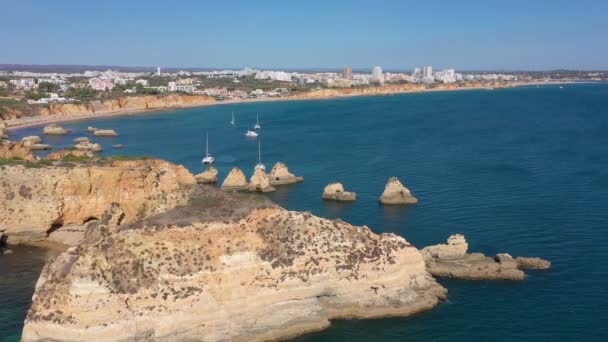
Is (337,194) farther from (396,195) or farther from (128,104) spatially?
(128,104)

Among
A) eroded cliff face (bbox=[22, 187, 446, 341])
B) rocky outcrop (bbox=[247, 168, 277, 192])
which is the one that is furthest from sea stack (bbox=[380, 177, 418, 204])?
eroded cliff face (bbox=[22, 187, 446, 341])

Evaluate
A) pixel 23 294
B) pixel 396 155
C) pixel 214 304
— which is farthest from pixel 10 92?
pixel 214 304

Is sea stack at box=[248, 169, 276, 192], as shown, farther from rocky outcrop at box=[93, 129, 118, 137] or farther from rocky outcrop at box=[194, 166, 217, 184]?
rocky outcrop at box=[93, 129, 118, 137]

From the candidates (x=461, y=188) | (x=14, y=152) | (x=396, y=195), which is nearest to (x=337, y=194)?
(x=396, y=195)

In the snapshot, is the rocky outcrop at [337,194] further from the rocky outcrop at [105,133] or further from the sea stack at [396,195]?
the rocky outcrop at [105,133]

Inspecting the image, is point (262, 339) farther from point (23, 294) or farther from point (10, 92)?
point (10, 92)

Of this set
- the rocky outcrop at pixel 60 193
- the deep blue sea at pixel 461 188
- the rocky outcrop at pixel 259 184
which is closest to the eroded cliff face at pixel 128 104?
the deep blue sea at pixel 461 188

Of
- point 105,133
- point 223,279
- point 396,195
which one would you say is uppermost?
point 223,279
